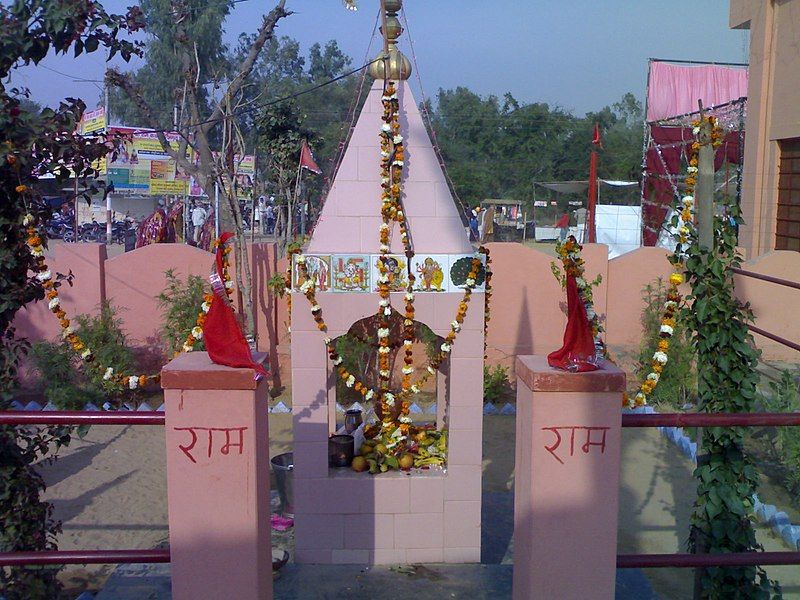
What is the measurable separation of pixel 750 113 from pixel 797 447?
10109mm

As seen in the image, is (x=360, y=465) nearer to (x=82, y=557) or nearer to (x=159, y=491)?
(x=82, y=557)

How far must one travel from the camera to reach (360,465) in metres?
5.45

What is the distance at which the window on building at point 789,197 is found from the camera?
13906 mm

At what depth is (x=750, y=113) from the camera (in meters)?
14.9

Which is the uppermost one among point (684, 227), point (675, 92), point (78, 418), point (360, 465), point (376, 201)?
point (675, 92)

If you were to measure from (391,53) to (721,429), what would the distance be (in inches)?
123

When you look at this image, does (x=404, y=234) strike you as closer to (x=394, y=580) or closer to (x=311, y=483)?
(x=311, y=483)

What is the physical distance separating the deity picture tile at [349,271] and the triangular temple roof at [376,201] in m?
0.05

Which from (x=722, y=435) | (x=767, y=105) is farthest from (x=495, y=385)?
(x=767, y=105)

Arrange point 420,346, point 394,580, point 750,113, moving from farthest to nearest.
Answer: point 750,113, point 420,346, point 394,580

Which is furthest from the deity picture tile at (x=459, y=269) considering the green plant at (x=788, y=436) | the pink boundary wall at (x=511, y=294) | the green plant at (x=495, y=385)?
the pink boundary wall at (x=511, y=294)

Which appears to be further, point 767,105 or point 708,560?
point 767,105

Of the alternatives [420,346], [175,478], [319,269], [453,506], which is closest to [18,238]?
[319,269]

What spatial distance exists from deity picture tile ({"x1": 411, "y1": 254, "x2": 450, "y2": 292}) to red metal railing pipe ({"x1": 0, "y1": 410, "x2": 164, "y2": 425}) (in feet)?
8.59
